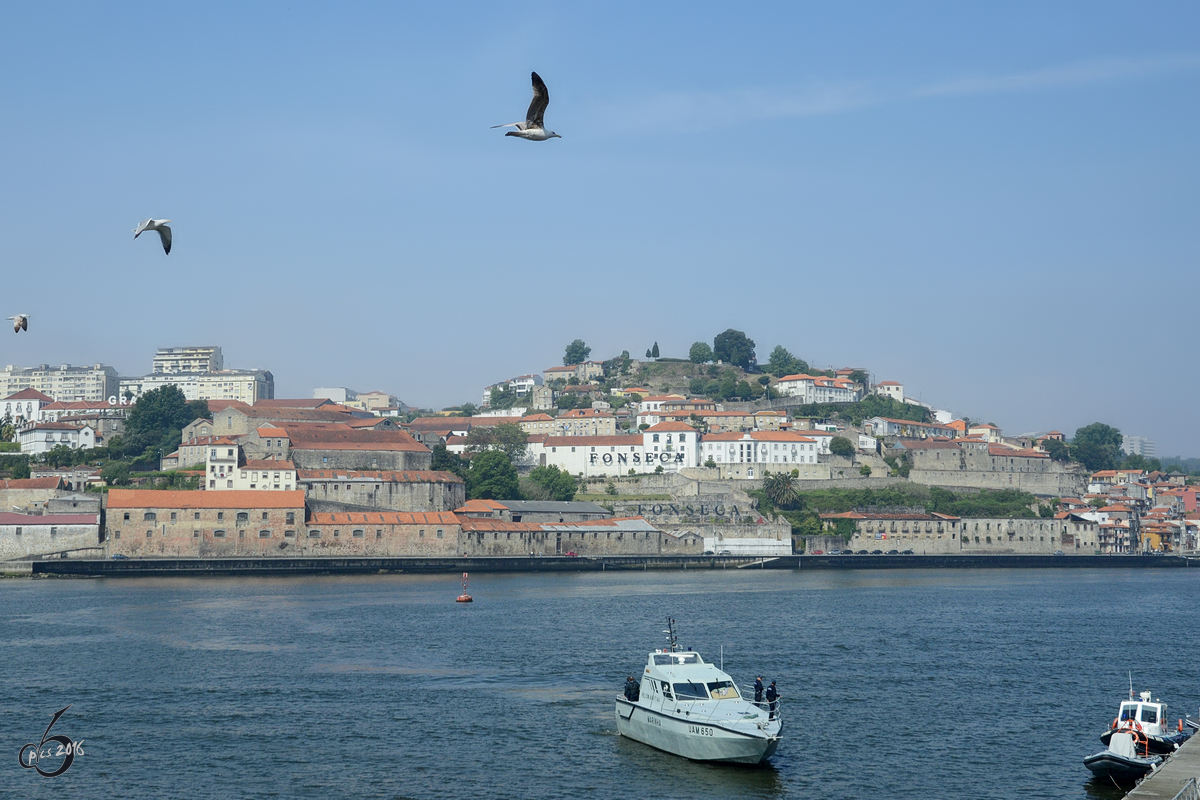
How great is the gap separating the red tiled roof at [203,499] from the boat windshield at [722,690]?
4831cm

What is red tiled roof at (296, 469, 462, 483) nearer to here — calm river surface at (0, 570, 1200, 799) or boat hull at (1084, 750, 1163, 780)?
calm river surface at (0, 570, 1200, 799)

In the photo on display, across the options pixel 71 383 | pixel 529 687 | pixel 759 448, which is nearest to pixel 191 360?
pixel 71 383

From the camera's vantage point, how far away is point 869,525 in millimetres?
83812

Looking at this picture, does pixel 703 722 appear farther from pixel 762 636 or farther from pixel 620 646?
pixel 762 636

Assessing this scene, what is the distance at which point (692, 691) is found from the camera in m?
23.7

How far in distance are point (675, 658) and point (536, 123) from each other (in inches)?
578

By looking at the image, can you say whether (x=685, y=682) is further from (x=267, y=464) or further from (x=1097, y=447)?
(x=1097, y=447)

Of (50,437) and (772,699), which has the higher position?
(50,437)

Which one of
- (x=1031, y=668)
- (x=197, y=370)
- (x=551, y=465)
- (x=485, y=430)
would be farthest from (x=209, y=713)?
(x=197, y=370)

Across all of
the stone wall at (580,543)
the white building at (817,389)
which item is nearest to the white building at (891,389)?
the white building at (817,389)

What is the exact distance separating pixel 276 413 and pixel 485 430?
1948 cm

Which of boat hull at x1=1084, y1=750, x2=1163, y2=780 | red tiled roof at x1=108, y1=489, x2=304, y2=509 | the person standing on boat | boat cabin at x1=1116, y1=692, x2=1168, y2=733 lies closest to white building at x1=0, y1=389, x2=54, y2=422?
red tiled roof at x1=108, y1=489, x2=304, y2=509

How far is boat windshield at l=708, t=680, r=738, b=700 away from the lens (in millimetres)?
23625

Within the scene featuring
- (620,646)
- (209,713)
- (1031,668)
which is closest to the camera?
(209,713)
